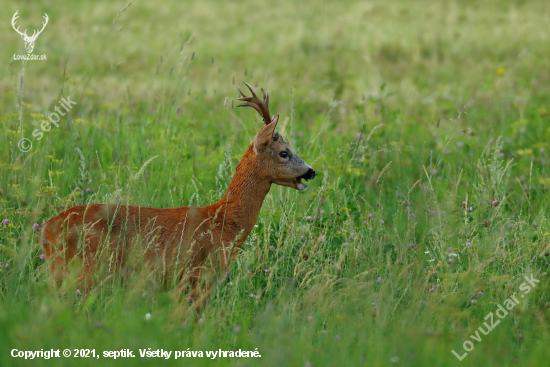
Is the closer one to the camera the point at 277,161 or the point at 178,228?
the point at 178,228

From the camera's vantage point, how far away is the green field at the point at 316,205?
11.8ft

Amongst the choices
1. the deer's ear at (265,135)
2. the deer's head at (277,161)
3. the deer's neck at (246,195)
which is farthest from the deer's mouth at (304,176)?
the deer's ear at (265,135)

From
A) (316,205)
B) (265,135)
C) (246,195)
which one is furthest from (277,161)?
(316,205)

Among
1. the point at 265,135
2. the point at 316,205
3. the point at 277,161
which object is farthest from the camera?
the point at 316,205

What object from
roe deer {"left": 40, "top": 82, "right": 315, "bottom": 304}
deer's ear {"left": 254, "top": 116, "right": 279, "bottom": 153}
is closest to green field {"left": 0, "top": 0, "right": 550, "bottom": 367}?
roe deer {"left": 40, "top": 82, "right": 315, "bottom": 304}

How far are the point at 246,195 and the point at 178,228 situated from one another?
0.61 m

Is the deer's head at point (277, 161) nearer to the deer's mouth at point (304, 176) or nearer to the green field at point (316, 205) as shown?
the deer's mouth at point (304, 176)

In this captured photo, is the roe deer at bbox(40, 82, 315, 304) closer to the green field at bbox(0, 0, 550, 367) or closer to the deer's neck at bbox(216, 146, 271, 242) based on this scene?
the deer's neck at bbox(216, 146, 271, 242)

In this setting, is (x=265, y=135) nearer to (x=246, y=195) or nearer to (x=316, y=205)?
(x=246, y=195)

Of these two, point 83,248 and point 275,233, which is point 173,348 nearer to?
point 83,248

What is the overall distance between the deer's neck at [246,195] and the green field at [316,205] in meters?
0.16

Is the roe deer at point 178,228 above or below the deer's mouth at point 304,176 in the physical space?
below

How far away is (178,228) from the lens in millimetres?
4586

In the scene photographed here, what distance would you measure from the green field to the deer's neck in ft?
0.51
